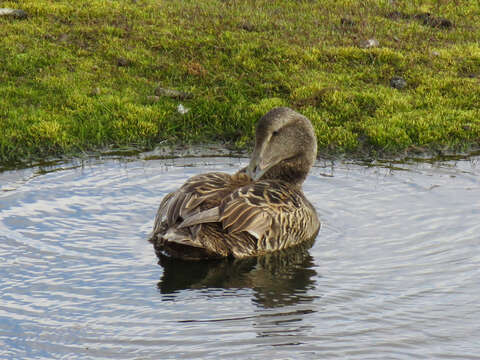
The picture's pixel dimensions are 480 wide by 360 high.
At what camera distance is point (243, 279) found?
7.28 metres

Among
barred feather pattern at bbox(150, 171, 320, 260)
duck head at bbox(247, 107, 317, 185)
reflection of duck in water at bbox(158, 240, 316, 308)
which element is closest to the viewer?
reflection of duck in water at bbox(158, 240, 316, 308)

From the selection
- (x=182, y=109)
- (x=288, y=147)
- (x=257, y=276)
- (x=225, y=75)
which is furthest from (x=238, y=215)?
(x=225, y=75)

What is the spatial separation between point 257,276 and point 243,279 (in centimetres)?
17

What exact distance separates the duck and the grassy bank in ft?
11.3

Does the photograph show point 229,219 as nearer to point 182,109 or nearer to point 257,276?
point 257,276

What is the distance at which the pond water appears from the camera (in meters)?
5.84

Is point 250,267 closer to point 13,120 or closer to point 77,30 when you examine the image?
point 13,120

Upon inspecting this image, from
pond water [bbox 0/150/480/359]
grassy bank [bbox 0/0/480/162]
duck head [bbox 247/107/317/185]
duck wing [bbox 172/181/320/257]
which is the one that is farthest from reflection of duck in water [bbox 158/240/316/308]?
→ grassy bank [bbox 0/0/480/162]

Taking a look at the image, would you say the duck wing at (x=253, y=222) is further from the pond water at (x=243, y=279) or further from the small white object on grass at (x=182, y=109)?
the small white object on grass at (x=182, y=109)

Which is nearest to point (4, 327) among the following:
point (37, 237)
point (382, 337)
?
point (37, 237)

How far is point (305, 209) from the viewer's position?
8336 mm

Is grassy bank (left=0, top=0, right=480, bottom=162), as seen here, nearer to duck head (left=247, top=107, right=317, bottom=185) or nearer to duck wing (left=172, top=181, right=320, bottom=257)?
duck head (left=247, top=107, right=317, bottom=185)

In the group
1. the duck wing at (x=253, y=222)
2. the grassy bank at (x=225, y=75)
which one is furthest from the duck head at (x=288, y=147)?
the grassy bank at (x=225, y=75)

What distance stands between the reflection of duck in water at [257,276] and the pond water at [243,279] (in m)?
0.02
